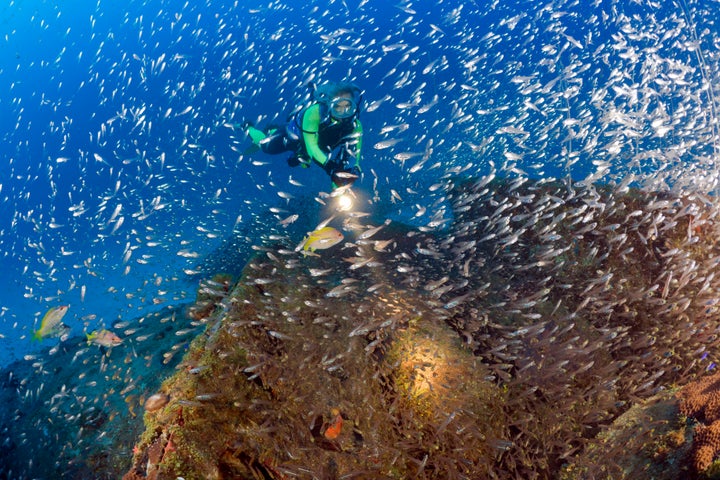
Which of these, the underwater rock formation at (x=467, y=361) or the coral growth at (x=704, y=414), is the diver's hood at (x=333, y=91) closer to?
the underwater rock formation at (x=467, y=361)

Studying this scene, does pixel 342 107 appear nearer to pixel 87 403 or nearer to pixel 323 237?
pixel 323 237

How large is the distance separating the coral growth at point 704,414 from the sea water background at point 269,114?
3.80 metres

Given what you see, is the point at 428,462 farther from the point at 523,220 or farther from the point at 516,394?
the point at 523,220

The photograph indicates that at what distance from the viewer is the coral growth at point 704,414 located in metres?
2.82

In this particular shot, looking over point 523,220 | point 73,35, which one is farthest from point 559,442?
point 73,35

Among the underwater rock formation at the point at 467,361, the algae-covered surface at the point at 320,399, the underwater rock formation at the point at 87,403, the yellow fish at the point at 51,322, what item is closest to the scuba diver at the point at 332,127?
the underwater rock formation at the point at 467,361

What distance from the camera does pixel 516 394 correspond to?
414 centimetres

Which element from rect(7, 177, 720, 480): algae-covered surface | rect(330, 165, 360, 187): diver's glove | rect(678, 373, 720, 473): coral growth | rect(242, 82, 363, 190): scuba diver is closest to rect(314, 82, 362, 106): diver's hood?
rect(242, 82, 363, 190): scuba diver

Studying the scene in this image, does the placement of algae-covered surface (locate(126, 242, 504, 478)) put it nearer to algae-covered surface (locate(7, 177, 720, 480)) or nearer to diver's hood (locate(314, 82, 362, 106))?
algae-covered surface (locate(7, 177, 720, 480))

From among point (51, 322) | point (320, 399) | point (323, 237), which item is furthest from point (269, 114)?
point (320, 399)

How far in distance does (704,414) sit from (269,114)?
45964 millimetres

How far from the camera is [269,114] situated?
144 ft

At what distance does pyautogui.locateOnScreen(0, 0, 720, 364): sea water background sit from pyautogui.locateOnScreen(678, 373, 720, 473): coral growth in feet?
12.5

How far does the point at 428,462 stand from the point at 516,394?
1.28 m
